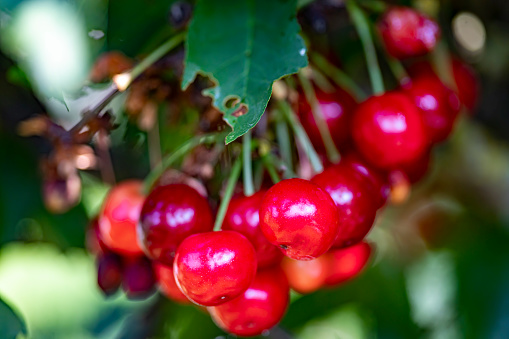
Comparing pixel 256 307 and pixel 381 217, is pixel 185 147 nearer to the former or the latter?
pixel 256 307

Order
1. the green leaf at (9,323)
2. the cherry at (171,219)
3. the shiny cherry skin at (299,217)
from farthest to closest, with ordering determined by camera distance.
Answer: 1. the green leaf at (9,323)
2. the cherry at (171,219)
3. the shiny cherry skin at (299,217)

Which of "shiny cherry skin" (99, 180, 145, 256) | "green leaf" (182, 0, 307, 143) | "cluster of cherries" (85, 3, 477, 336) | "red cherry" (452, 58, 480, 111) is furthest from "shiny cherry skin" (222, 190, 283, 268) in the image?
"red cherry" (452, 58, 480, 111)

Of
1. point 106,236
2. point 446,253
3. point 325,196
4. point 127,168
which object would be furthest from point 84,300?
point 325,196

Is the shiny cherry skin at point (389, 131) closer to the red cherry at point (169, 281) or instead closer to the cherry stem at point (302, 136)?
the cherry stem at point (302, 136)

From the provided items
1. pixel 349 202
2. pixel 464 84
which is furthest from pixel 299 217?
pixel 464 84

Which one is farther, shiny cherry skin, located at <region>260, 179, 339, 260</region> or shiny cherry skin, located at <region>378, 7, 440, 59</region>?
shiny cherry skin, located at <region>378, 7, 440, 59</region>

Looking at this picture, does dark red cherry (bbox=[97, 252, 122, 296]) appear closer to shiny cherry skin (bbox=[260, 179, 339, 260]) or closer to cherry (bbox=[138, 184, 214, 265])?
cherry (bbox=[138, 184, 214, 265])

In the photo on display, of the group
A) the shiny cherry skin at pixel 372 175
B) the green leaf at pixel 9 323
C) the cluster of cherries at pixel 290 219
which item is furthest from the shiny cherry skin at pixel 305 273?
the green leaf at pixel 9 323
